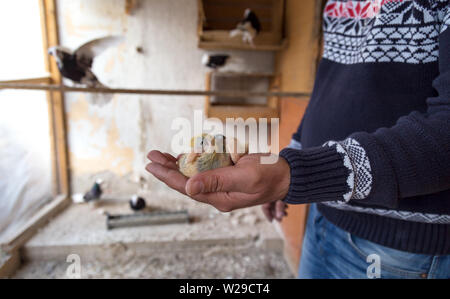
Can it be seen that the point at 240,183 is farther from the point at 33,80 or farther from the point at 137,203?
the point at 137,203

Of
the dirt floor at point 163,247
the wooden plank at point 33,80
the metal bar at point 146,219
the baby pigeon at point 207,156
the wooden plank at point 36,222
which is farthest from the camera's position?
the metal bar at point 146,219

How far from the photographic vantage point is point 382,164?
35 centimetres

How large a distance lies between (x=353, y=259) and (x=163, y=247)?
155 centimetres

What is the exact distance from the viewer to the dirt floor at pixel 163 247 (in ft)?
5.66

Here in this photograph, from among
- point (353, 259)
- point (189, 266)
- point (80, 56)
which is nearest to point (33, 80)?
point (80, 56)

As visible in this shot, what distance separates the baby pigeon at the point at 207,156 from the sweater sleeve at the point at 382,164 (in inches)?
4.4

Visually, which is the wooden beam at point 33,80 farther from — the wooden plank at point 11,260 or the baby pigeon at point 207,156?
the baby pigeon at point 207,156

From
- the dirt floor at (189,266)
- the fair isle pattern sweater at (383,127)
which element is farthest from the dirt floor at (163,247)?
the fair isle pattern sweater at (383,127)

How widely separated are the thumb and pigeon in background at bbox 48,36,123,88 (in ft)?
5.18

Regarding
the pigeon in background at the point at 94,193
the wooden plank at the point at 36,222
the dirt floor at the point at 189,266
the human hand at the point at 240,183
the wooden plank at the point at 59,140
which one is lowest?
the dirt floor at the point at 189,266
